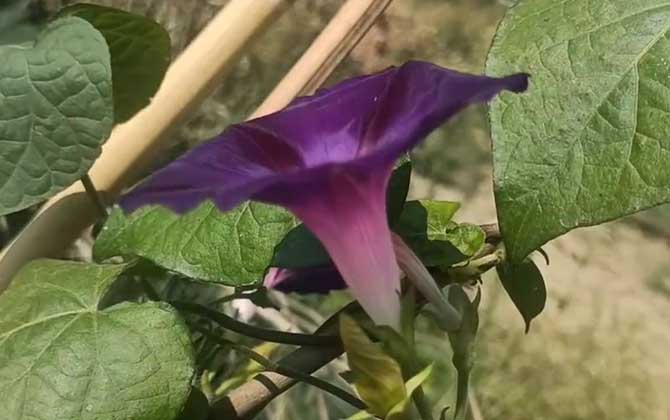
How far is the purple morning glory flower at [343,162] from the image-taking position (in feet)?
1.26

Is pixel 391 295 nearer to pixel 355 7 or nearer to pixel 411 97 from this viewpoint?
pixel 411 97

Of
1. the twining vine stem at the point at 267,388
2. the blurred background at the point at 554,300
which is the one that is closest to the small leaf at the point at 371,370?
the twining vine stem at the point at 267,388

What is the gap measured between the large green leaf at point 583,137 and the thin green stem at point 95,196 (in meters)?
0.28

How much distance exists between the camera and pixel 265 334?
1.90 feet

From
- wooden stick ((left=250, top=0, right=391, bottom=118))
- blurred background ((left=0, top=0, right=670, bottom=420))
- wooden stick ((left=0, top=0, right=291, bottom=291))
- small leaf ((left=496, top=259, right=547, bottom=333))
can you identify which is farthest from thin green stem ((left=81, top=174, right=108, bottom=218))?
blurred background ((left=0, top=0, right=670, bottom=420))

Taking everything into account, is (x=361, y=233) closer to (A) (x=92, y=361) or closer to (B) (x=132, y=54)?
(A) (x=92, y=361)

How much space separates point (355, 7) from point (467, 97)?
370 millimetres

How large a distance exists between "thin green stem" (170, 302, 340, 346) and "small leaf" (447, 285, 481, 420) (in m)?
0.10

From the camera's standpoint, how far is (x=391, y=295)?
A: 0.43 metres

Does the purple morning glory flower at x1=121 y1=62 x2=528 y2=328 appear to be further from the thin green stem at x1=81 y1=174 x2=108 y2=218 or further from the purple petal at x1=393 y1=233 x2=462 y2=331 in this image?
the thin green stem at x1=81 y1=174 x2=108 y2=218

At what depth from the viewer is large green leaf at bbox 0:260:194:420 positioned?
1.63ft

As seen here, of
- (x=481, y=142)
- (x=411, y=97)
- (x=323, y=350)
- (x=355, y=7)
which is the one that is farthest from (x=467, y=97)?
(x=481, y=142)

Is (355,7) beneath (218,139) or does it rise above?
beneath

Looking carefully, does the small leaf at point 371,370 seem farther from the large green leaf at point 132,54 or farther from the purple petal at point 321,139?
the large green leaf at point 132,54
